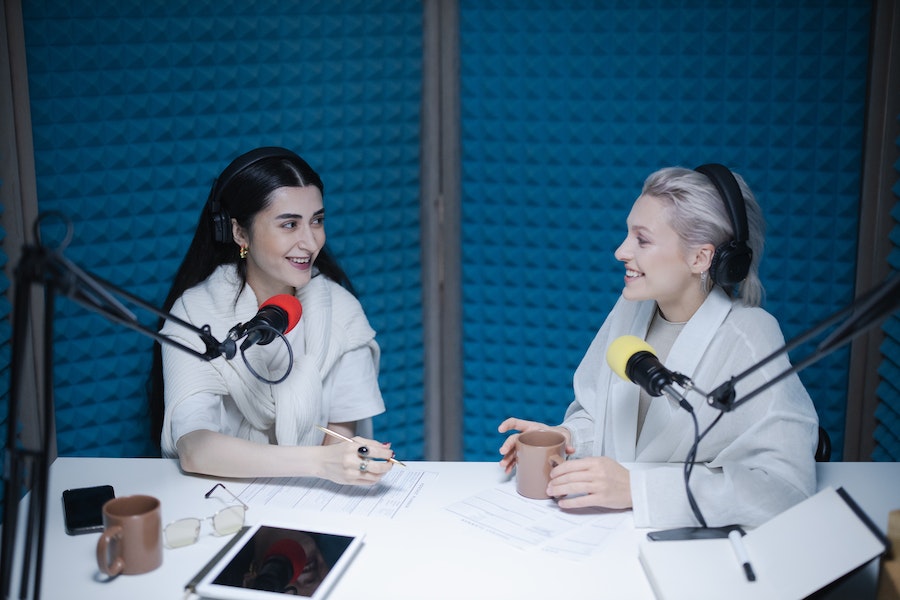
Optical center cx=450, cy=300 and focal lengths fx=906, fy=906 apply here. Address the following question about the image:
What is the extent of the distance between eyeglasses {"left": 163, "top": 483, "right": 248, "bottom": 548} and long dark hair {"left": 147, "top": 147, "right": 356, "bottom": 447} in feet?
2.65

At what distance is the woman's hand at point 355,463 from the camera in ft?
5.82

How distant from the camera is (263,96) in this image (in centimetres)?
290

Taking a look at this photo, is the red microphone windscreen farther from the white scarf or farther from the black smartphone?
the black smartphone

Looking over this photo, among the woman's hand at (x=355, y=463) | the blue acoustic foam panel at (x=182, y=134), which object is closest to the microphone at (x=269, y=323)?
the woman's hand at (x=355, y=463)

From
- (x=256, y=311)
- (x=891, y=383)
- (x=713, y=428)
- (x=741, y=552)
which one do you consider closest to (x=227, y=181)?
(x=256, y=311)

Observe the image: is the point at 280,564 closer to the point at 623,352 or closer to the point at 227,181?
the point at 623,352

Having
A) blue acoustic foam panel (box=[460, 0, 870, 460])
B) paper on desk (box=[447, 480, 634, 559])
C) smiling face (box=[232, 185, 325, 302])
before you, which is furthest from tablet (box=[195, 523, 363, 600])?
blue acoustic foam panel (box=[460, 0, 870, 460])

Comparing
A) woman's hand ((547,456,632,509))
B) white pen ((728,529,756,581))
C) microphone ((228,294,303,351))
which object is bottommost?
white pen ((728,529,756,581))

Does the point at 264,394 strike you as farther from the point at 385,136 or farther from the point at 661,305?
the point at 385,136

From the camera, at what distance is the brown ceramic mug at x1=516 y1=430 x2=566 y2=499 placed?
1.76m

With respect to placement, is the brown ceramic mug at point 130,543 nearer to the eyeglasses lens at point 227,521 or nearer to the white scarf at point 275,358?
the eyeglasses lens at point 227,521

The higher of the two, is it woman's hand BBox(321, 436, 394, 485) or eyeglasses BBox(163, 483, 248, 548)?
woman's hand BBox(321, 436, 394, 485)

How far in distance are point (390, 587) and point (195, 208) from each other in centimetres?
168

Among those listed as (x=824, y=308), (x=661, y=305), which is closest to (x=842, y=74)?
(x=824, y=308)
